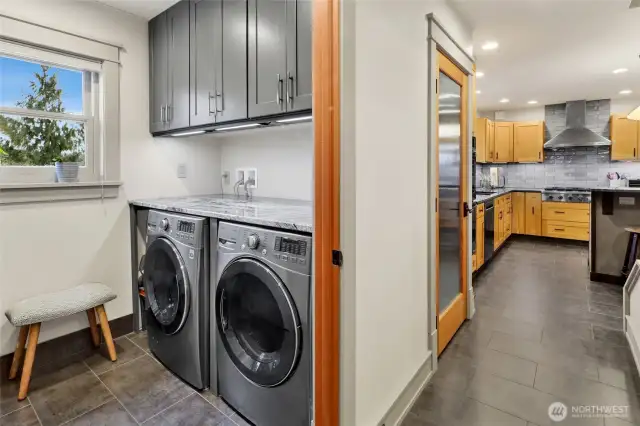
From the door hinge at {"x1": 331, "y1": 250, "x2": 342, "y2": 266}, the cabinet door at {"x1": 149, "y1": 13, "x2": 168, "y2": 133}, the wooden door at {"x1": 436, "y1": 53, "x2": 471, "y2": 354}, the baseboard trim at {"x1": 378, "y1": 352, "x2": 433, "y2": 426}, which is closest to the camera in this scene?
the door hinge at {"x1": 331, "y1": 250, "x2": 342, "y2": 266}

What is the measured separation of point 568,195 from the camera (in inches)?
227

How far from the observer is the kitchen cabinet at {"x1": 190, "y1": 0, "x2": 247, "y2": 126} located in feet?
6.52

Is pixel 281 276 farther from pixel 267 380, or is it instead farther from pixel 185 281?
pixel 185 281

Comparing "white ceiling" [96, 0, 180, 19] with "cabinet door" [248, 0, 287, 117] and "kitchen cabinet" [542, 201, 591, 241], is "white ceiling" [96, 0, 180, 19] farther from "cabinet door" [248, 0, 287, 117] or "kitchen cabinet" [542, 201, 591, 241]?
"kitchen cabinet" [542, 201, 591, 241]

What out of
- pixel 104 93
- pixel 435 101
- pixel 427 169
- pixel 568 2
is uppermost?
pixel 568 2

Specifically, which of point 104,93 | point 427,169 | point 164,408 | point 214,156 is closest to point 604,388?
point 427,169

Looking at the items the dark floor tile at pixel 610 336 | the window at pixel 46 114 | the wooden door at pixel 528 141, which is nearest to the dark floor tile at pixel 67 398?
the window at pixel 46 114

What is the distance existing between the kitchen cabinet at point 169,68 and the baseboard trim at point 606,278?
4.49 meters

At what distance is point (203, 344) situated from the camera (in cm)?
187

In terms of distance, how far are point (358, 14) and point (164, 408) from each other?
208 centimetres

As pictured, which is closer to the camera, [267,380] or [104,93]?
[267,380]

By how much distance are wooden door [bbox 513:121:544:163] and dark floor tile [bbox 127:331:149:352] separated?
22.2 ft

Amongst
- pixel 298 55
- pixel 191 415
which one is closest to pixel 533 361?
pixel 191 415

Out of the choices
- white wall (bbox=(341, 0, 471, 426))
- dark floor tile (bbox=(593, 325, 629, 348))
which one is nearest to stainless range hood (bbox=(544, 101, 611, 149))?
dark floor tile (bbox=(593, 325, 629, 348))
